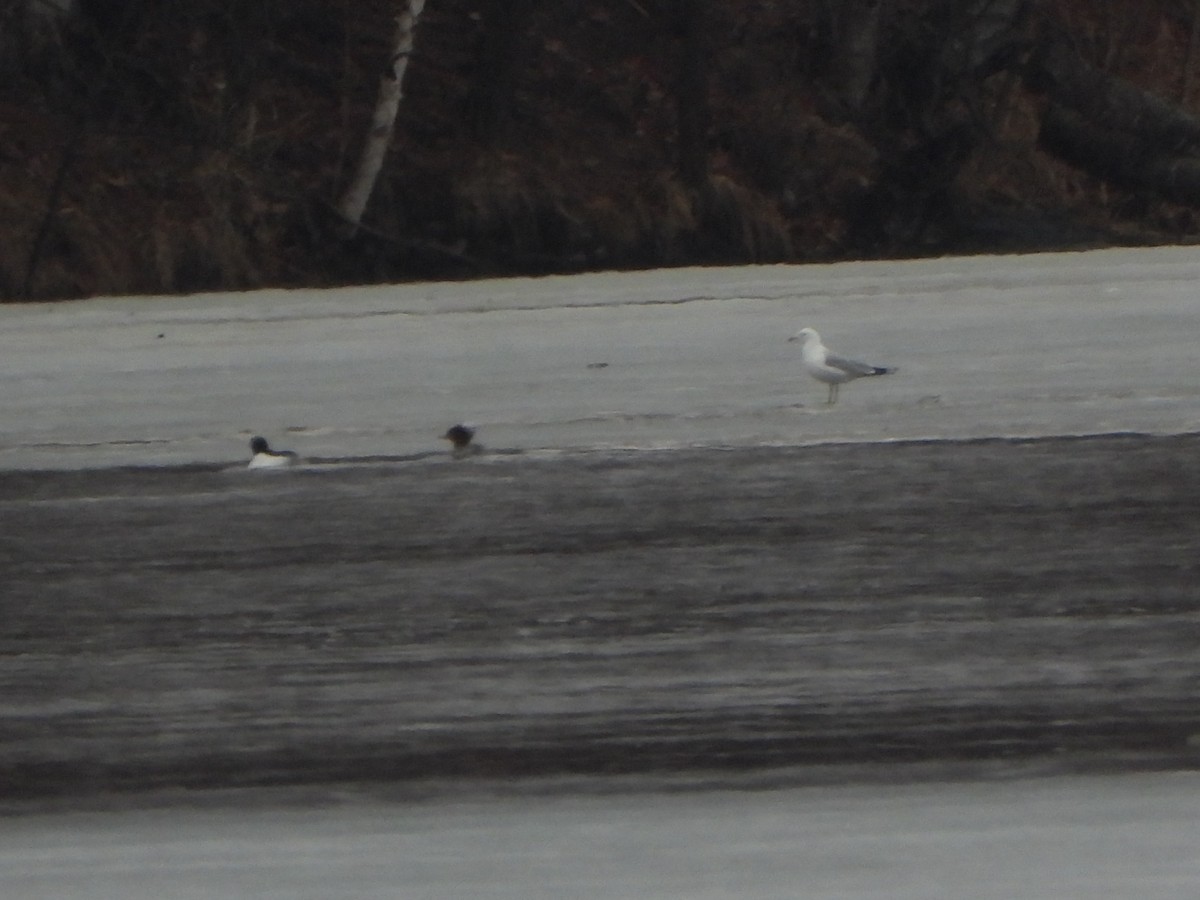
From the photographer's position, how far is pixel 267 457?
261 inches

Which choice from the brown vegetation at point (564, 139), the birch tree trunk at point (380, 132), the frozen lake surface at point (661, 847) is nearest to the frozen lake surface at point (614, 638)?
the frozen lake surface at point (661, 847)

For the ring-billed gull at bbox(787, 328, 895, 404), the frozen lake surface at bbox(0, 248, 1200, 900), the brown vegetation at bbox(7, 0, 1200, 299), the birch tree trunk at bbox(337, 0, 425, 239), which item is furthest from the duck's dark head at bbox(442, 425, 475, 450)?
the birch tree trunk at bbox(337, 0, 425, 239)

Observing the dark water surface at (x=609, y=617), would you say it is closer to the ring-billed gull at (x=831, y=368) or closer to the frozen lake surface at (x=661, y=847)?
the frozen lake surface at (x=661, y=847)

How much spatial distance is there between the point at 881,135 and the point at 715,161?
1892 mm

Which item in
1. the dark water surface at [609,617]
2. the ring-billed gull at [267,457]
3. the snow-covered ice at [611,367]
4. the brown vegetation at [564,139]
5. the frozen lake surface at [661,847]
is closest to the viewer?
the frozen lake surface at [661,847]

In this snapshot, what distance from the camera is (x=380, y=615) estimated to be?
15.0 feet

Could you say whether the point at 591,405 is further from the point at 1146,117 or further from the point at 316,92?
the point at 1146,117

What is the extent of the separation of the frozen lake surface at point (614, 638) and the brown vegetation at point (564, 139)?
32.3ft

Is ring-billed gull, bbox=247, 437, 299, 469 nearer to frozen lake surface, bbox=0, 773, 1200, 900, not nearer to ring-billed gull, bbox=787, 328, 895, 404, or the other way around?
ring-billed gull, bbox=787, 328, 895, 404

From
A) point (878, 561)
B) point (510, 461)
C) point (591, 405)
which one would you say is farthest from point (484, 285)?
point (878, 561)

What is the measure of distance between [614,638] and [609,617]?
0.17 meters

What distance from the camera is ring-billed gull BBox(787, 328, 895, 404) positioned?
7.90m

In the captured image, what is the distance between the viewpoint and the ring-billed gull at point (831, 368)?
790 cm

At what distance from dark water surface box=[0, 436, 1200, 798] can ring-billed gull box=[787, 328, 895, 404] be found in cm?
159
